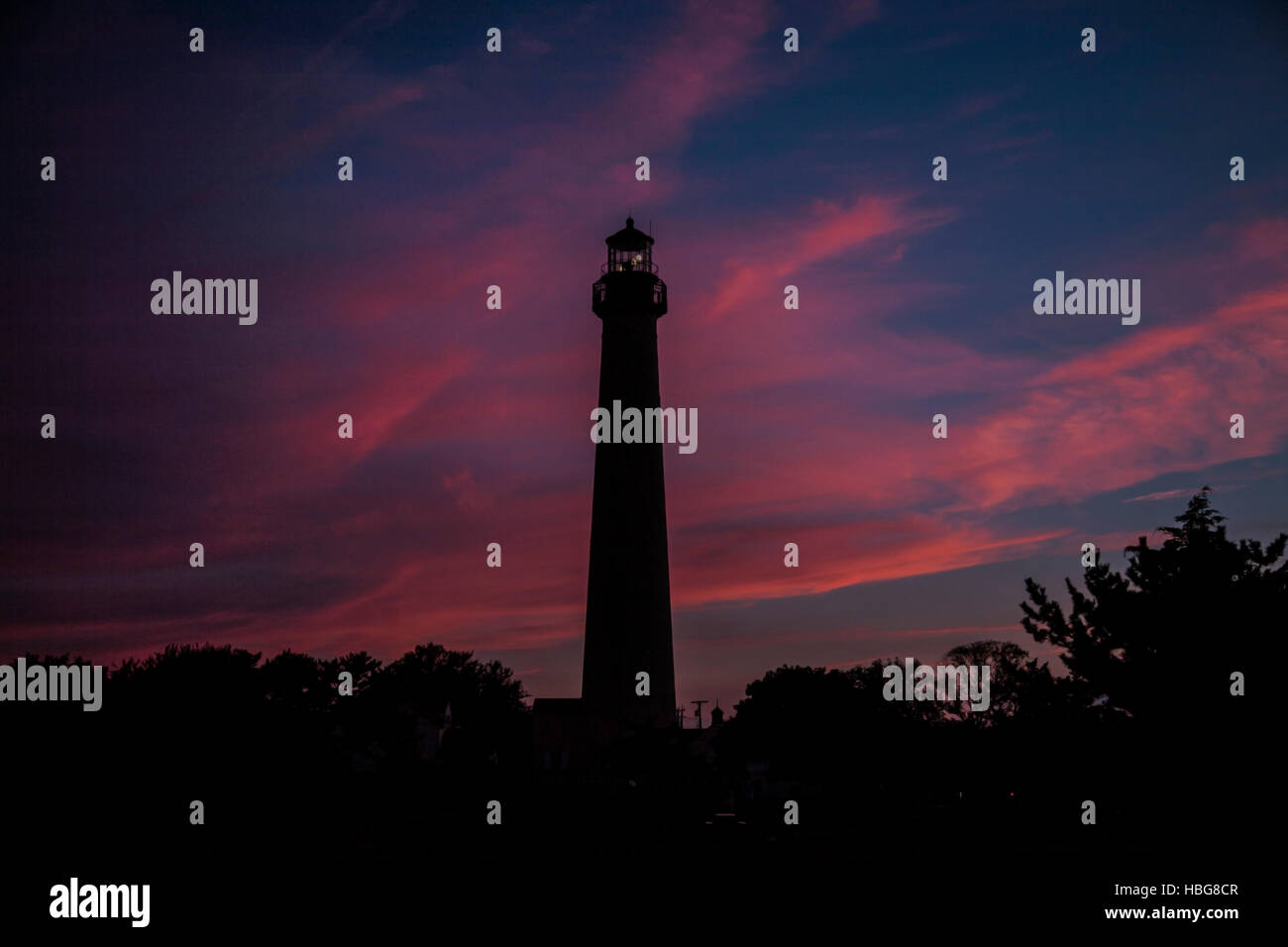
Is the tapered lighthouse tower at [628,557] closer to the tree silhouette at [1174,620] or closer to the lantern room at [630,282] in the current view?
the lantern room at [630,282]

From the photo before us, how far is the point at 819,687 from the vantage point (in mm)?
87000

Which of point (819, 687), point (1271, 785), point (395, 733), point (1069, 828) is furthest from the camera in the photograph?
point (819, 687)

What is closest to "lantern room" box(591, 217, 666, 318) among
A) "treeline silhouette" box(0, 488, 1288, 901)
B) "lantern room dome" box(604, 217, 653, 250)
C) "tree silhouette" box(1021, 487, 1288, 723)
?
"lantern room dome" box(604, 217, 653, 250)

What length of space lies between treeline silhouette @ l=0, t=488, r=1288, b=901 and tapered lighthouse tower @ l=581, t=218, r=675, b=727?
12.9 ft

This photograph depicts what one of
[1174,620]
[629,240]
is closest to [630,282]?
[629,240]

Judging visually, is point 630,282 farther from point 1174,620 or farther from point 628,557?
point 1174,620

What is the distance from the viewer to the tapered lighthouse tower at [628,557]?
61.4 m

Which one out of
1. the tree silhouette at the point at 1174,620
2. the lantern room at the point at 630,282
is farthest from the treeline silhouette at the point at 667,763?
the lantern room at the point at 630,282

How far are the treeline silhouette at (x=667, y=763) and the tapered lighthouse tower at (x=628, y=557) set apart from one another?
12.9 feet
